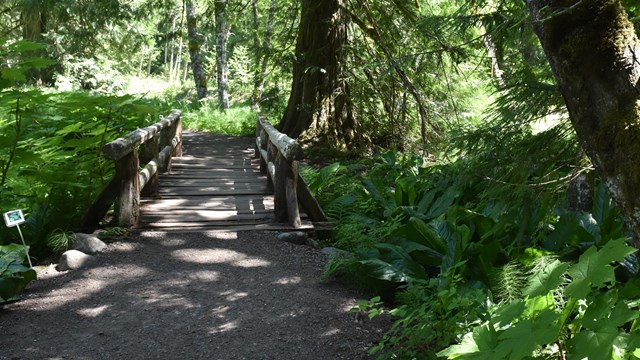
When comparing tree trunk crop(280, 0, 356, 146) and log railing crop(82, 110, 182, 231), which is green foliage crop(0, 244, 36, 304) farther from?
tree trunk crop(280, 0, 356, 146)

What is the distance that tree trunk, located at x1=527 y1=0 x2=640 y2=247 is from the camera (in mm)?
2418

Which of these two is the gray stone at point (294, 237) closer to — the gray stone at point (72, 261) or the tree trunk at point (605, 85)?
the gray stone at point (72, 261)

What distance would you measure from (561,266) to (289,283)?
310 centimetres

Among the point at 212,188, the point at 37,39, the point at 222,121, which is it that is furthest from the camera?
the point at 37,39

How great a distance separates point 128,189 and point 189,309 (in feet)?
7.49

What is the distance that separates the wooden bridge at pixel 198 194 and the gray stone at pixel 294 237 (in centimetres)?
21

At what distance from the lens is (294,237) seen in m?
6.66

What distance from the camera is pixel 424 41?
10500 mm

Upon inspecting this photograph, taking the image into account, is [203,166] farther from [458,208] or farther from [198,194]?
[458,208]

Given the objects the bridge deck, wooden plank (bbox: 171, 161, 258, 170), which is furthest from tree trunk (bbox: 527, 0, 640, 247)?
wooden plank (bbox: 171, 161, 258, 170)

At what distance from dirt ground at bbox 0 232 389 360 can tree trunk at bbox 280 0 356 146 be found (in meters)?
6.15

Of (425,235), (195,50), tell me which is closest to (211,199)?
(425,235)

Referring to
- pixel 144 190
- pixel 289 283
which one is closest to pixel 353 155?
pixel 144 190

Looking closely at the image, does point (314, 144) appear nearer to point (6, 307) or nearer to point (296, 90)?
point (296, 90)
